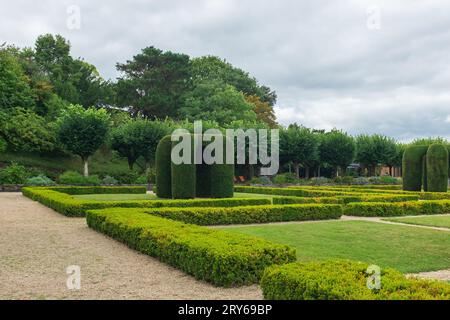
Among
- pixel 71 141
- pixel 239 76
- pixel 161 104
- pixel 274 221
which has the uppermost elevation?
pixel 239 76

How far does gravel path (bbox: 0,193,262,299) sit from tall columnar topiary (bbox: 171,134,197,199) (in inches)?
345

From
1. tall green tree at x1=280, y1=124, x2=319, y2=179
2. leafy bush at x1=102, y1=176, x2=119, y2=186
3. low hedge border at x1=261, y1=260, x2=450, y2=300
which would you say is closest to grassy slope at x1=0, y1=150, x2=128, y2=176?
leafy bush at x1=102, y1=176, x2=119, y2=186

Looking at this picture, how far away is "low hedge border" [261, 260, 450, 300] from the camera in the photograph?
15.5 feet

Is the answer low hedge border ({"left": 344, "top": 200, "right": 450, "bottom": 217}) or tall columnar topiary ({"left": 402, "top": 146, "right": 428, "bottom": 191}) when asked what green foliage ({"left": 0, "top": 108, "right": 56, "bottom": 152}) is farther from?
low hedge border ({"left": 344, "top": 200, "right": 450, "bottom": 217})

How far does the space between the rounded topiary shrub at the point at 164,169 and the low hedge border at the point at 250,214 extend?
25.7 ft

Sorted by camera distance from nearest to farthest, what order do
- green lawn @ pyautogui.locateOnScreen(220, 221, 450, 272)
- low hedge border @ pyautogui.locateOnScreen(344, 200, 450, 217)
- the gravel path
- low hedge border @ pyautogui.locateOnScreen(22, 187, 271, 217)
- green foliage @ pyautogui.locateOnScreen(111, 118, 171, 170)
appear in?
the gravel path < green lawn @ pyautogui.locateOnScreen(220, 221, 450, 272) < low hedge border @ pyautogui.locateOnScreen(22, 187, 271, 217) < low hedge border @ pyautogui.locateOnScreen(344, 200, 450, 217) < green foliage @ pyautogui.locateOnScreen(111, 118, 171, 170)

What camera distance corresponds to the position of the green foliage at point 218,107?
5412 cm

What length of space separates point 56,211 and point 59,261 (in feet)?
31.5

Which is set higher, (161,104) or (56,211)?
(161,104)

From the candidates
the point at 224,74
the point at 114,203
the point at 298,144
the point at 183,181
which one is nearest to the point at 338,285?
the point at 114,203

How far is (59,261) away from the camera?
847cm

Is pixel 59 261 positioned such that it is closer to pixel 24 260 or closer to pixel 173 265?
pixel 24 260

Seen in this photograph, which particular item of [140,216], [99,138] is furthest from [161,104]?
[140,216]

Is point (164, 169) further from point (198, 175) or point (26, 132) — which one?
point (26, 132)
